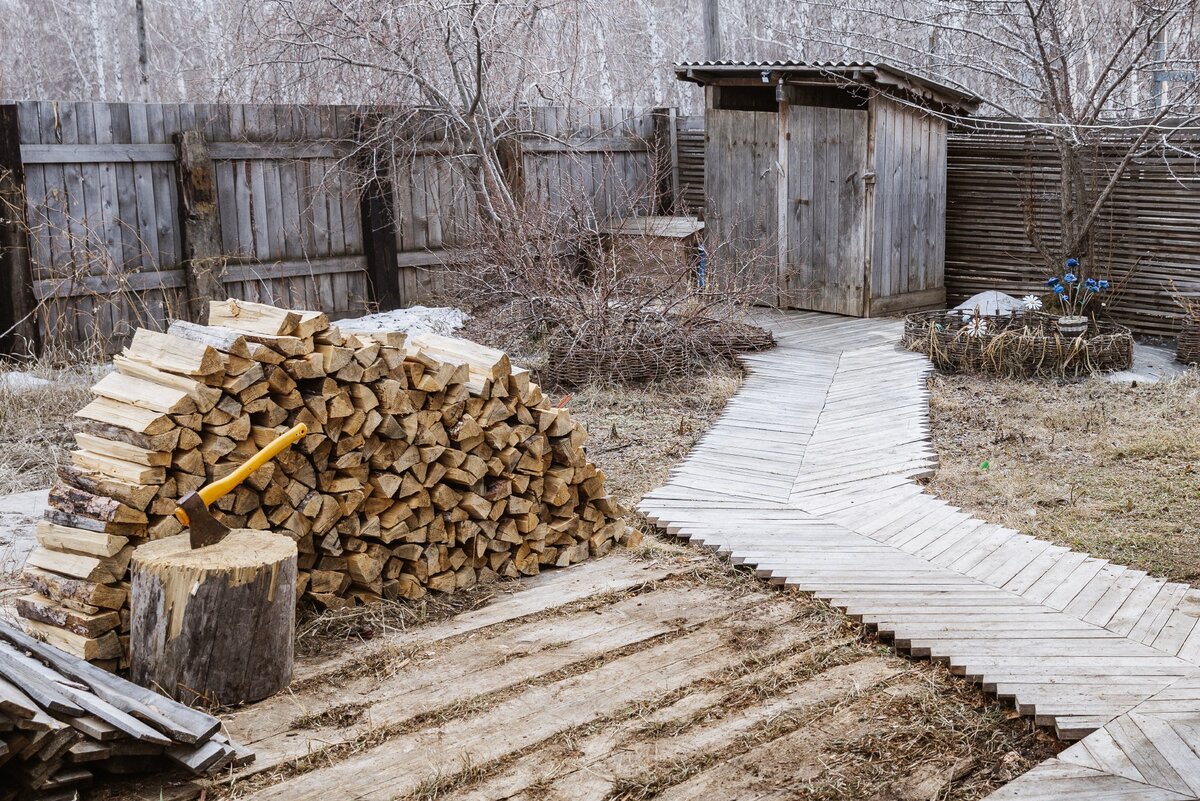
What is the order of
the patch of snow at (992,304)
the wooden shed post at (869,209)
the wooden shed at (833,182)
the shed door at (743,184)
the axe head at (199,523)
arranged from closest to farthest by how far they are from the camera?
1. the axe head at (199,523)
2. the patch of snow at (992,304)
3. the wooden shed post at (869,209)
4. the wooden shed at (833,182)
5. the shed door at (743,184)

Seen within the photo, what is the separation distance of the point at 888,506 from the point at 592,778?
3.00 metres

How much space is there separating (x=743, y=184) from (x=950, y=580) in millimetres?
7536

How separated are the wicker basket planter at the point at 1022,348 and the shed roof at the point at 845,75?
241cm

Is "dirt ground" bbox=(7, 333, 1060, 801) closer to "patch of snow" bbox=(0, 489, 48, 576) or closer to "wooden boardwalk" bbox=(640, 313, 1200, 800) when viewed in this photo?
"wooden boardwalk" bbox=(640, 313, 1200, 800)

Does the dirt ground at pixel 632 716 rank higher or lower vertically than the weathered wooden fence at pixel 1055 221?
lower

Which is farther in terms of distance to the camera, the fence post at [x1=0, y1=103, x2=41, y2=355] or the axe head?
the fence post at [x1=0, y1=103, x2=41, y2=355]

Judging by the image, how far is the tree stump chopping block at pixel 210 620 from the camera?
12.5ft

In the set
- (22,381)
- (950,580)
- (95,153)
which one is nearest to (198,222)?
(95,153)

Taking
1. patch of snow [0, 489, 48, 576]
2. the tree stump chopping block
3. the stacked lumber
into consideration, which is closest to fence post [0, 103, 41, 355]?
patch of snow [0, 489, 48, 576]

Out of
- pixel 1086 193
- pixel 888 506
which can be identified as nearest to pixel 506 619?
pixel 888 506

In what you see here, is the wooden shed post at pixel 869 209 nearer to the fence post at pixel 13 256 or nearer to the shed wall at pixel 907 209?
the shed wall at pixel 907 209

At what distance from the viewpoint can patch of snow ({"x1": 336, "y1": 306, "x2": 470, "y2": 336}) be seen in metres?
10.5

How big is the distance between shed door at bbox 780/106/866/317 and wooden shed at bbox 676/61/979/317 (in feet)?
0.04

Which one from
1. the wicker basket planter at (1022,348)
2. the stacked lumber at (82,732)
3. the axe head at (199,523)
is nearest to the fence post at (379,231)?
the wicker basket planter at (1022,348)
